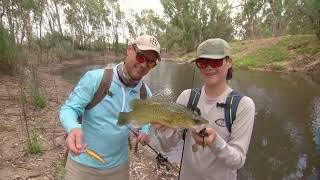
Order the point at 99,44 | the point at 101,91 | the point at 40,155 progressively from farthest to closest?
the point at 99,44 → the point at 40,155 → the point at 101,91

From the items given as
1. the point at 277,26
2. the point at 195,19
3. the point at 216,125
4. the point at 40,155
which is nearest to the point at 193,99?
the point at 216,125

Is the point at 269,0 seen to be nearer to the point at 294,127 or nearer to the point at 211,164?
the point at 294,127

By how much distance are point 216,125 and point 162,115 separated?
1.43ft

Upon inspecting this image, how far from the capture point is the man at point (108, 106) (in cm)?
310

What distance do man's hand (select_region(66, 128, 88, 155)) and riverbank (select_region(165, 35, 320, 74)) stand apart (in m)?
30.4

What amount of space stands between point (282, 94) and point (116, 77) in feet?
57.3

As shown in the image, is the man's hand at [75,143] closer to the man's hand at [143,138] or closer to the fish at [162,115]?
the fish at [162,115]

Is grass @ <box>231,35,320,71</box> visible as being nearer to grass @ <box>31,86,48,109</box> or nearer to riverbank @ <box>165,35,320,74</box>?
riverbank @ <box>165,35,320,74</box>

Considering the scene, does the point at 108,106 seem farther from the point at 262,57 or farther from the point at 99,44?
the point at 99,44

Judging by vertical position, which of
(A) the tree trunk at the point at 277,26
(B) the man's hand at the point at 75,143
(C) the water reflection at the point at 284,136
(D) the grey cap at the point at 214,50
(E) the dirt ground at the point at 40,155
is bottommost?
(C) the water reflection at the point at 284,136

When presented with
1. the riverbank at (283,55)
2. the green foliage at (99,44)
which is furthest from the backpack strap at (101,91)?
the green foliage at (99,44)

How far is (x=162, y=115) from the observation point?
2.58 metres

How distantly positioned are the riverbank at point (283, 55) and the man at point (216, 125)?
2961 cm

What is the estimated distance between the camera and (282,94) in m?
19.3
